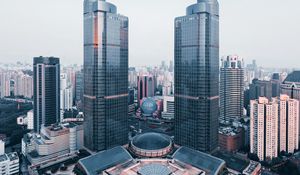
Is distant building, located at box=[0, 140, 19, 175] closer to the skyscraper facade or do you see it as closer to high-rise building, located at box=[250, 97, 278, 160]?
the skyscraper facade

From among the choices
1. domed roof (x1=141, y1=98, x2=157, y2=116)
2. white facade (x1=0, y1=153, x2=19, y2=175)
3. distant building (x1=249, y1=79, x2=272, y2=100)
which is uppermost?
distant building (x1=249, y1=79, x2=272, y2=100)

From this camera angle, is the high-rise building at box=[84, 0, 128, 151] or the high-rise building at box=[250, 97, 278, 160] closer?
the high-rise building at box=[84, 0, 128, 151]

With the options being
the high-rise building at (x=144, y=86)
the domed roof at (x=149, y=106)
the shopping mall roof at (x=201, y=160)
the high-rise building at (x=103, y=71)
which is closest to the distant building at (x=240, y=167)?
the shopping mall roof at (x=201, y=160)

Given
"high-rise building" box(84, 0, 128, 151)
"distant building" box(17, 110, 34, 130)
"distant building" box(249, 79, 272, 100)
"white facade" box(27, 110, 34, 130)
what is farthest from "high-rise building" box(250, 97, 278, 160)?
"distant building" box(17, 110, 34, 130)

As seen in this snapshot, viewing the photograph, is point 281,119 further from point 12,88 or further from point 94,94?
point 12,88

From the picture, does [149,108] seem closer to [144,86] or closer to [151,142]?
[144,86]

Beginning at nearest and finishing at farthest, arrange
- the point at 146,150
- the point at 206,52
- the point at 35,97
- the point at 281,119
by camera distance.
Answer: the point at 146,150, the point at 206,52, the point at 281,119, the point at 35,97

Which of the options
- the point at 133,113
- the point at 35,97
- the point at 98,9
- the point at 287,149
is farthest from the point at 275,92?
the point at 35,97
